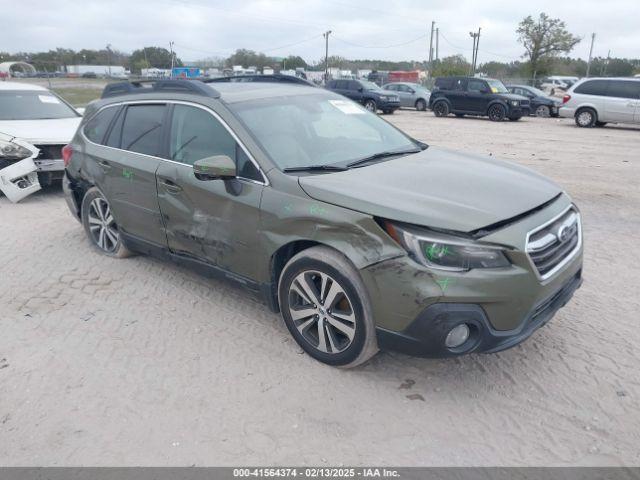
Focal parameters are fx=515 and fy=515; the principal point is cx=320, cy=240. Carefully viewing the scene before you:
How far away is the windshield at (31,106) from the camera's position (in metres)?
8.80

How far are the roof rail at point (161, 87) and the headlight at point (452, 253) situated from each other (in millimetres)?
2055

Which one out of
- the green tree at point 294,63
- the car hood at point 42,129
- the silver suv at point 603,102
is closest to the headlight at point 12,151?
the car hood at point 42,129

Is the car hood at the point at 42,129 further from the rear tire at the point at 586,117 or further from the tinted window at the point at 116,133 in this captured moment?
the rear tire at the point at 586,117

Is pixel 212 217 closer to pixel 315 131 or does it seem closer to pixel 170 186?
pixel 170 186

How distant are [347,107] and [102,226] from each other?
2.81 m

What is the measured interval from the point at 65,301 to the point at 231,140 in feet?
6.85

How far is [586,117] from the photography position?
707 inches

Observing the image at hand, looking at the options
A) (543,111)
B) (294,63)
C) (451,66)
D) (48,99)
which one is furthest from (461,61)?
(48,99)

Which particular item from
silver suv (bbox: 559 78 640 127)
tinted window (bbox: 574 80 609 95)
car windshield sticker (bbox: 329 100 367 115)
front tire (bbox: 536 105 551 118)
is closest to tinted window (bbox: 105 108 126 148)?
car windshield sticker (bbox: 329 100 367 115)

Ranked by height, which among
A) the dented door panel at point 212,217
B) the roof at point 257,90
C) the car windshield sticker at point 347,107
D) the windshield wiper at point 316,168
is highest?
the roof at point 257,90

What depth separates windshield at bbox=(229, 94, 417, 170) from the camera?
12.0 feet

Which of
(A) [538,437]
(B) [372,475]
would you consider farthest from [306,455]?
(A) [538,437]

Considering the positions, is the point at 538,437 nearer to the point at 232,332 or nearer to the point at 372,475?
the point at 372,475

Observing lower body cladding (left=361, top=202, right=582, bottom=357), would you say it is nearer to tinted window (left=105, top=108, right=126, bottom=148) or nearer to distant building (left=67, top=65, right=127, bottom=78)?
tinted window (left=105, top=108, right=126, bottom=148)
